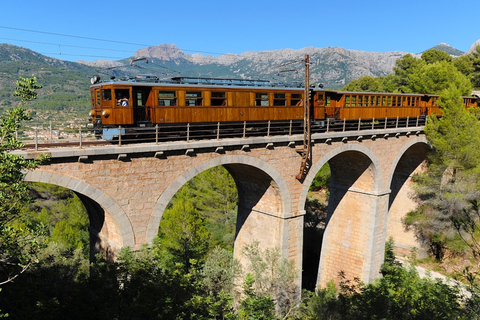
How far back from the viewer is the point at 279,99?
18.6 metres

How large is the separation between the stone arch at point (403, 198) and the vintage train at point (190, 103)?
34.7 feet

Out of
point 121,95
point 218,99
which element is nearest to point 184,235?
point 218,99

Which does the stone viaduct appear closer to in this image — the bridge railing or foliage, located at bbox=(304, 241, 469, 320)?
the bridge railing

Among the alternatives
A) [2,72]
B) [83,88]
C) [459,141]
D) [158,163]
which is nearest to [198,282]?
[158,163]

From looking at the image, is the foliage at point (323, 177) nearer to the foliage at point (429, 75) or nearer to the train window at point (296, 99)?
the foliage at point (429, 75)

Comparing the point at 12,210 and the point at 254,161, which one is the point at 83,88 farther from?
the point at 12,210

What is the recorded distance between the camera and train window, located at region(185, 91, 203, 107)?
15.3 m

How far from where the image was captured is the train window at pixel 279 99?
18.4m

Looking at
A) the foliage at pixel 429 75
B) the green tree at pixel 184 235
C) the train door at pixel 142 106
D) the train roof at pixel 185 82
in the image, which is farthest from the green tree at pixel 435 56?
the train door at pixel 142 106

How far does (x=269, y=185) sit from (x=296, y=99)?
16.8 ft

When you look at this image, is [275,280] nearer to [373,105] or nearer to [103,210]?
[103,210]

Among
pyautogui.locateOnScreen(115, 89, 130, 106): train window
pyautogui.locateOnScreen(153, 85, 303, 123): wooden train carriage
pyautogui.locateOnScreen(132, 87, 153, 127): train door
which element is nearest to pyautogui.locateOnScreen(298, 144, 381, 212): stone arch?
pyautogui.locateOnScreen(153, 85, 303, 123): wooden train carriage

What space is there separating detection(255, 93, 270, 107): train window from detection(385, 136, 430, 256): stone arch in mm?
15762

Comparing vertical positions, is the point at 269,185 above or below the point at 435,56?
below
